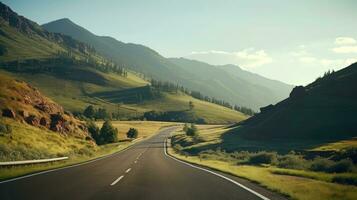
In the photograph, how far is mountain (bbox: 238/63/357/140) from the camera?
243 ft

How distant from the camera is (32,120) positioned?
56.4 m

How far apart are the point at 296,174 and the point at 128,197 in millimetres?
11274

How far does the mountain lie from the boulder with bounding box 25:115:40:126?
47229mm

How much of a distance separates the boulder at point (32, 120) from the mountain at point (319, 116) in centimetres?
4723

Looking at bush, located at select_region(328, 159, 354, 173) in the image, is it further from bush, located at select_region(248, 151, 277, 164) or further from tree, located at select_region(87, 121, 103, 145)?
tree, located at select_region(87, 121, 103, 145)

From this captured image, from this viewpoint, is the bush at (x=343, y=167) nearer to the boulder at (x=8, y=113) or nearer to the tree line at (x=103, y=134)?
the boulder at (x=8, y=113)

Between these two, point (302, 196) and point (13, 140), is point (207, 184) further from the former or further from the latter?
point (13, 140)

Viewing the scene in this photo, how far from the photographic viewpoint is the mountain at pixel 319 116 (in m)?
74.2

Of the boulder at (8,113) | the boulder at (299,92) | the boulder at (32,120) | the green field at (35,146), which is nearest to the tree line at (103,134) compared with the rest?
the green field at (35,146)

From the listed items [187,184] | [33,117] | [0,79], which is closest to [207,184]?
[187,184]

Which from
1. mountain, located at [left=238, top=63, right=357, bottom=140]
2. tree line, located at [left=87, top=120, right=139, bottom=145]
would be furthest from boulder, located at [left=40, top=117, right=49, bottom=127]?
mountain, located at [left=238, top=63, right=357, bottom=140]

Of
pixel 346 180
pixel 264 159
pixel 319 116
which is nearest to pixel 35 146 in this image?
pixel 264 159

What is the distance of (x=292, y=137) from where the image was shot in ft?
251

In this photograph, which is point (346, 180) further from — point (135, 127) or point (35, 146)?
point (135, 127)
